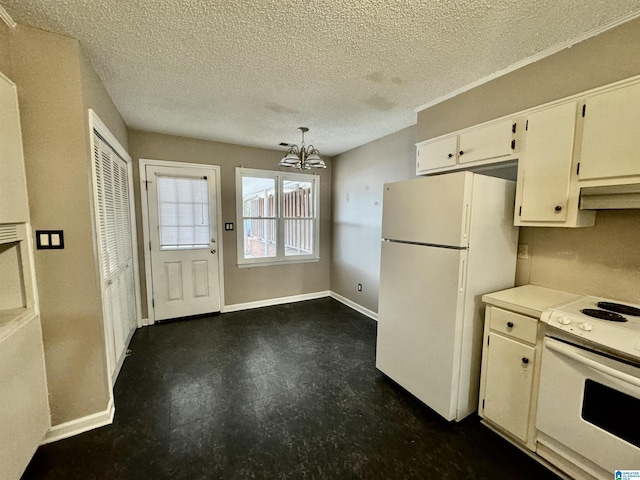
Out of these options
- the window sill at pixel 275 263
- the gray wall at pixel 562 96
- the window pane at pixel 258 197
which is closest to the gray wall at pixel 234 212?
the window sill at pixel 275 263

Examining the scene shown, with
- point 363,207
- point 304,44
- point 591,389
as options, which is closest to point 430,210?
point 591,389

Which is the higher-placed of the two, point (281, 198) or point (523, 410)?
point (281, 198)

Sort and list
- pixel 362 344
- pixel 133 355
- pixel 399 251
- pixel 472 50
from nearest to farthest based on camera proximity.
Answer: pixel 472 50, pixel 399 251, pixel 133 355, pixel 362 344

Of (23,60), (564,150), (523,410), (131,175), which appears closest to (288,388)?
(523,410)

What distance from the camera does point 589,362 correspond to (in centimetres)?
125

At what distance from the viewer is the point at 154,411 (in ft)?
6.36

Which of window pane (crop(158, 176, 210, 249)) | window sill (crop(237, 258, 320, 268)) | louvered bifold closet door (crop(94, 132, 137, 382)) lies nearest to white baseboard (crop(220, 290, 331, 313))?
window sill (crop(237, 258, 320, 268))

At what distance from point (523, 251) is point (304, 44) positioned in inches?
81.4

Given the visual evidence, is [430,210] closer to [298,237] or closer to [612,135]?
[612,135]

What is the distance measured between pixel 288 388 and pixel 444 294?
1.45m

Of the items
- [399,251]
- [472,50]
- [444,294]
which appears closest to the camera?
[472,50]

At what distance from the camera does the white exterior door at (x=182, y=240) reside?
11.1 feet

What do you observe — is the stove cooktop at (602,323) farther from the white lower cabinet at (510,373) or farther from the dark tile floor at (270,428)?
the dark tile floor at (270,428)

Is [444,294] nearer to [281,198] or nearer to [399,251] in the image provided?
[399,251]
